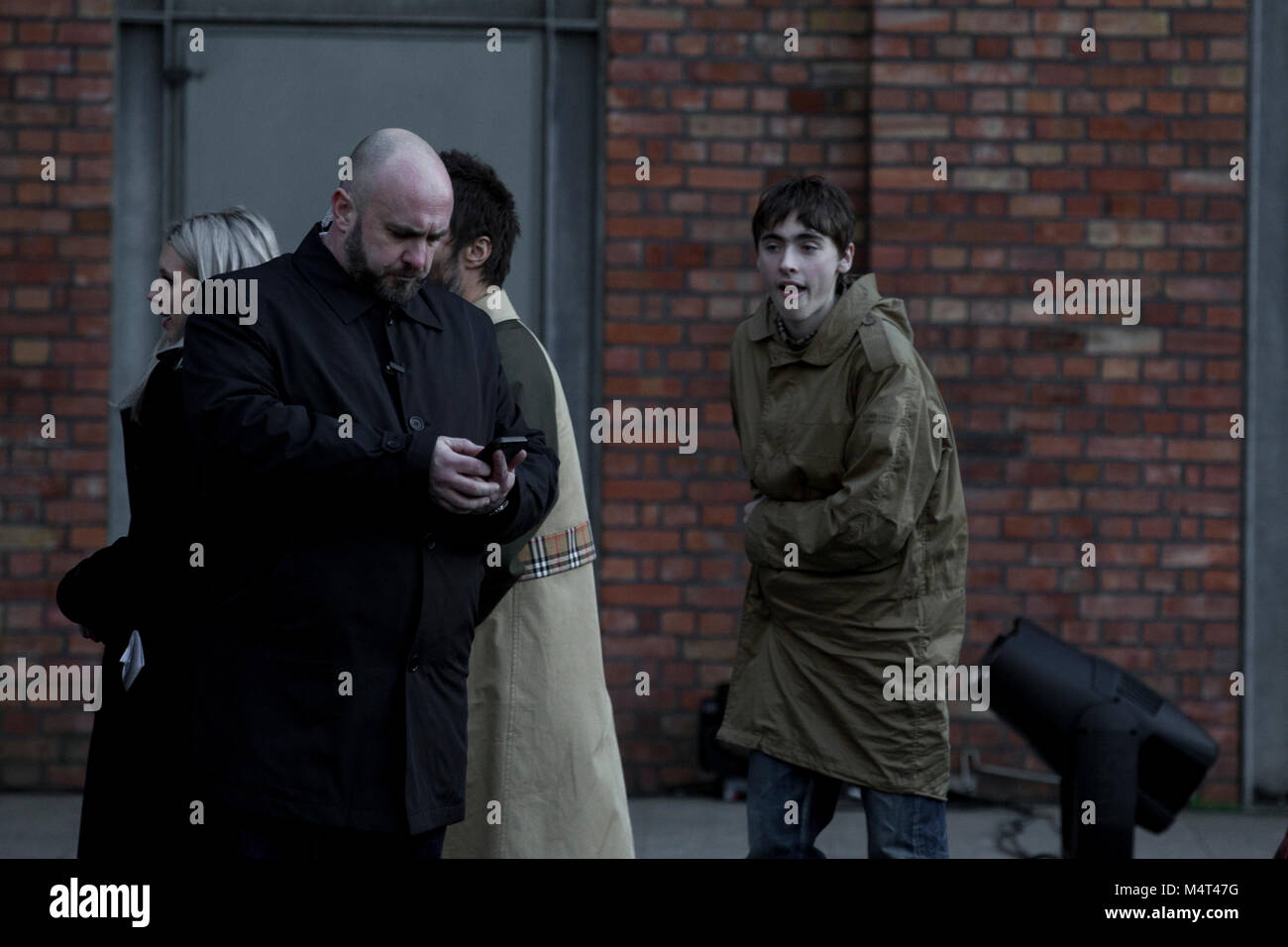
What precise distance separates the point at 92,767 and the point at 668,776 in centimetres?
316

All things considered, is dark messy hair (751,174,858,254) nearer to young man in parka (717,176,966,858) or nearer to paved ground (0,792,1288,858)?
young man in parka (717,176,966,858)

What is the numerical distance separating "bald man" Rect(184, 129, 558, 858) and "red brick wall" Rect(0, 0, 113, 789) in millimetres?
3295

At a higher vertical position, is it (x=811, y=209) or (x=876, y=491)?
(x=811, y=209)

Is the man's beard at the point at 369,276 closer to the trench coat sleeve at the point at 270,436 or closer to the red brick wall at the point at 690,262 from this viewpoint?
the trench coat sleeve at the point at 270,436

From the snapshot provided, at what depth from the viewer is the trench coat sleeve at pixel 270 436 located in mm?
2662

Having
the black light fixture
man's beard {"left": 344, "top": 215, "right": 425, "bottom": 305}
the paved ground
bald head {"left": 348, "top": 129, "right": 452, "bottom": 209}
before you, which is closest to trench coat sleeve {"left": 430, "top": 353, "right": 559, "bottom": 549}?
man's beard {"left": 344, "top": 215, "right": 425, "bottom": 305}

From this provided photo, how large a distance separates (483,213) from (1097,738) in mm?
1907

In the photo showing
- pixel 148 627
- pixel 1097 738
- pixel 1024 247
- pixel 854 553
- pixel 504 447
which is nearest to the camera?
pixel 504 447

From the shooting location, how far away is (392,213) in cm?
285

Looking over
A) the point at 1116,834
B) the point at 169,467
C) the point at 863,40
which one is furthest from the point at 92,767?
the point at 863,40

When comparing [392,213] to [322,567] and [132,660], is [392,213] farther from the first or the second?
[132,660]

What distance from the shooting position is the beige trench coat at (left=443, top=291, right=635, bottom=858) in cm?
348

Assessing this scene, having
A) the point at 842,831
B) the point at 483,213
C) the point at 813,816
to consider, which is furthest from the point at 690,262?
the point at 813,816

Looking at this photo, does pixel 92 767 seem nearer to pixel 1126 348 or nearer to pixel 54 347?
pixel 54 347
